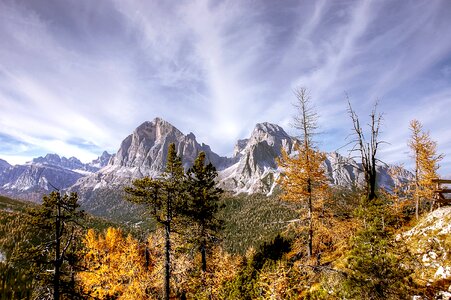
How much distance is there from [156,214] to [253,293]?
10957 mm

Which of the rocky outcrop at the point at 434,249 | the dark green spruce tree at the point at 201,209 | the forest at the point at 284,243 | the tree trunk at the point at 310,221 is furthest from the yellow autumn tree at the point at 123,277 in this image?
the rocky outcrop at the point at 434,249

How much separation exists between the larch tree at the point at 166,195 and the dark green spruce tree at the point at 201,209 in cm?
208

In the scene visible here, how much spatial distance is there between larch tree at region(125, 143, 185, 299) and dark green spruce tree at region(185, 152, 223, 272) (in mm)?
2085

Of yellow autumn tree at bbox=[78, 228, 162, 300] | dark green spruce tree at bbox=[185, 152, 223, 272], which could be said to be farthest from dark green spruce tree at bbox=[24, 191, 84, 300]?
dark green spruce tree at bbox=[185, 152, 223, 272]

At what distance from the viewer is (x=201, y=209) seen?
2775cm

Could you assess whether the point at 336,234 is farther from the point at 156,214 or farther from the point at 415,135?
the point at 415,135

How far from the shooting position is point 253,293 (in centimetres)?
2309

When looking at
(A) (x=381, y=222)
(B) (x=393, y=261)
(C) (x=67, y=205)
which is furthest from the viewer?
(C) (x=67, y=205)

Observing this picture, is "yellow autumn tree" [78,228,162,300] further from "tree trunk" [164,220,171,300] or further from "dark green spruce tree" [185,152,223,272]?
"dark green spruce tree" [185,152,223,272]

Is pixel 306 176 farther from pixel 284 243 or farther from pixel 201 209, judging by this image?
pixel 284 243

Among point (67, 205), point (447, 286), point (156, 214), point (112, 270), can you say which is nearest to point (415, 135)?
point (447, 286)

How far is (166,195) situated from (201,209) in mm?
5132

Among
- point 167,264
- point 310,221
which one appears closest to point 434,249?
point 310,221

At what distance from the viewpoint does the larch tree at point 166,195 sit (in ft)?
75.7
